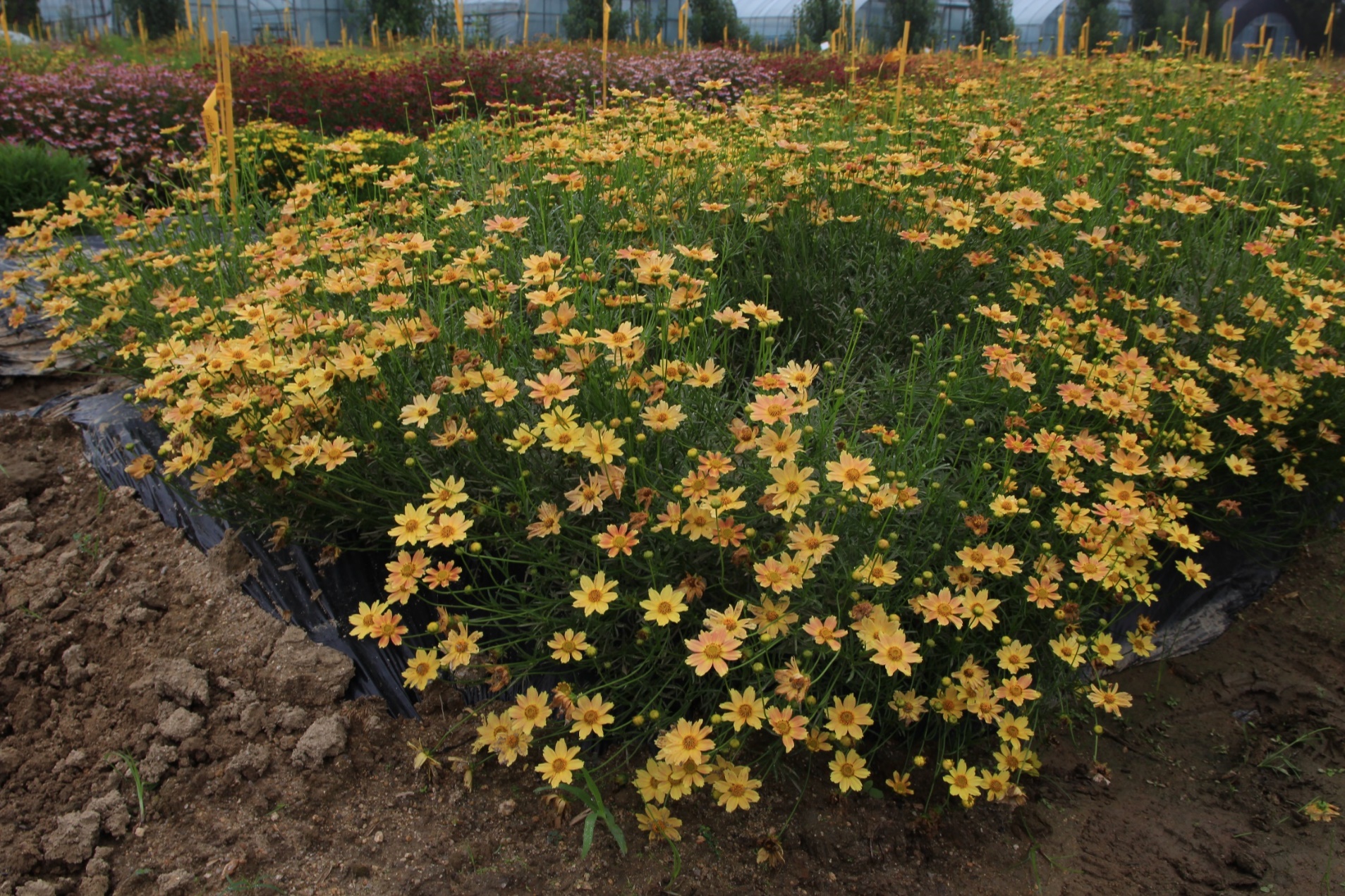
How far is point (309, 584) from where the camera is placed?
2408mm

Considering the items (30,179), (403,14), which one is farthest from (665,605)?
(403,14)

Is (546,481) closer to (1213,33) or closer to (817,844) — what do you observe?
(817,844)

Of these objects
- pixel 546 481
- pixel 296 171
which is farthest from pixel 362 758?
pixel 296 171

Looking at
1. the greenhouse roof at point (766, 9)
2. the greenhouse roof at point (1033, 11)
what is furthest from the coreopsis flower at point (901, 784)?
the greenhouse roof at point (1033, 11)

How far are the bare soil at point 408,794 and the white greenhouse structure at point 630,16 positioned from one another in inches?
985

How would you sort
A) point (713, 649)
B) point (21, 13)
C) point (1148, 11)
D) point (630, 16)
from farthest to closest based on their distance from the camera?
1. point (1148, 11)
2. point (630, 16)
3. point (21, 13)
4. point (713, 649)

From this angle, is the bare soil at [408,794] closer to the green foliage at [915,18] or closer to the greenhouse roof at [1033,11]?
the green foliage at [915,18]

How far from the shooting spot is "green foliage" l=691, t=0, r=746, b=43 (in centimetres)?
2323

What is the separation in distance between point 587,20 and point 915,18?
9.22 meters

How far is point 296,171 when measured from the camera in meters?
5.57

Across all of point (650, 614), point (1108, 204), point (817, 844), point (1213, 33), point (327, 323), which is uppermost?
point (1213, 33)

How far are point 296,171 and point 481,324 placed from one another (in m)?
4.25

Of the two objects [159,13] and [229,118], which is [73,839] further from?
[159,13]

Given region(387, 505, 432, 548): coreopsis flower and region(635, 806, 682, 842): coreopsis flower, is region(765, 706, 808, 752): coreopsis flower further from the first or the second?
region(387, 505, 432, 548): coreopsis flower
